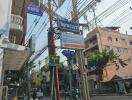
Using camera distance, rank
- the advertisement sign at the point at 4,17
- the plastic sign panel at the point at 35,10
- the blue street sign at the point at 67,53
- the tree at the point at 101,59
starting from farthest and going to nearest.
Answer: the tree at the point at 101,59, the plastic sign panel at the point at 35,10, the blue street sign at the point at 67,53, the advertisement sign at the point at 4,17

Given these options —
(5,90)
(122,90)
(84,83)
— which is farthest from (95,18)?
(122,90)

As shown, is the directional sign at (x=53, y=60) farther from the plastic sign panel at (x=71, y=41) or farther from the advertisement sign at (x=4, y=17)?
the advertisement sign at (x=4, y=17)

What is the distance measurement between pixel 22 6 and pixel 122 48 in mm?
36796

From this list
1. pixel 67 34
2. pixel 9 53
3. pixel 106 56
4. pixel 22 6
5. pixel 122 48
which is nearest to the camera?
pixel 9 53

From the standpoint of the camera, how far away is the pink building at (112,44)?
43.5m

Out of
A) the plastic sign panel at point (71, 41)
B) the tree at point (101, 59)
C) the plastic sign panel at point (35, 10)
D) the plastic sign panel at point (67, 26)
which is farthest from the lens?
the tree at point (101, 59)

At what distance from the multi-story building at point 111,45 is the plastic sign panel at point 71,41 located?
29.6 m

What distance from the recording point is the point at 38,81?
77375 mm

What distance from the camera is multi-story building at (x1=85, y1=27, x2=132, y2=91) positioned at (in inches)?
1711

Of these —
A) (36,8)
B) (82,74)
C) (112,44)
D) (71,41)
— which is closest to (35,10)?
(36,8)

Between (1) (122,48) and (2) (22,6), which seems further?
(1) (122,48)

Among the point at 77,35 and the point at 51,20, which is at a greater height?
the point at 51,20

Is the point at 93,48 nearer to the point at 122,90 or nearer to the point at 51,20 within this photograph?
the point at 122,90

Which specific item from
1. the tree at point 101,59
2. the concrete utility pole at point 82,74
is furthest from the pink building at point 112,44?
the concrete utility pole at point 82,74
